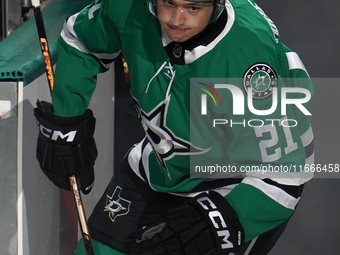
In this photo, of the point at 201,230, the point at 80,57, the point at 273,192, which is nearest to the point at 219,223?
the point at 201,230

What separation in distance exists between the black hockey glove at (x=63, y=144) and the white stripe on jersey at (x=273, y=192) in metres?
0.55

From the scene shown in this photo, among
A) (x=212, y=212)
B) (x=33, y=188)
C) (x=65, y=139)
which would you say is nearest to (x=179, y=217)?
(x=212, y=212)

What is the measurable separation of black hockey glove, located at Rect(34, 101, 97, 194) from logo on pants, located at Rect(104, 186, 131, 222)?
16 cm

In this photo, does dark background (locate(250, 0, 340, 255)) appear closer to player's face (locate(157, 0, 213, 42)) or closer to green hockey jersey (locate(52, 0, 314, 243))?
green hockey jersey (locate(52, 0, 314, 243))

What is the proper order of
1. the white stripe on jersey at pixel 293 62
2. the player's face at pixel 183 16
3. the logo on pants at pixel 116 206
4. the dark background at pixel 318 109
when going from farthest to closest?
the dark background at pixel 318 109, the logo on pants at pixel 116 206, the white stripe on jersey at pixel 293 62, the player's face at pixel 183 16

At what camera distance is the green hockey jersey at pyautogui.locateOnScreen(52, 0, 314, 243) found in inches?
56.9

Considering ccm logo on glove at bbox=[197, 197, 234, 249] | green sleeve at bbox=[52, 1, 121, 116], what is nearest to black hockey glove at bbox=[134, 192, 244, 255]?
ccm logo on glove at bbox=[197, 197, 234, 249]

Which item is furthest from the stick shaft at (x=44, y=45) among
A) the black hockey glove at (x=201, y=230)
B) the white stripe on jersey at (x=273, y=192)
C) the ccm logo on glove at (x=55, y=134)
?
the white stripe on jersey at (x=273, y=192)

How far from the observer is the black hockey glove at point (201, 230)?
4.78 feet

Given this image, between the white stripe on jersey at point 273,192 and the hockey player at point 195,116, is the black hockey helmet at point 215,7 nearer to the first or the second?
the hockey player at point 195,116

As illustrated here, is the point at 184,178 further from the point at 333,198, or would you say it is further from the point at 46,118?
the point at 333,198

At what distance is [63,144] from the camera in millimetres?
1743

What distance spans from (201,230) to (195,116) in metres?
0.30
